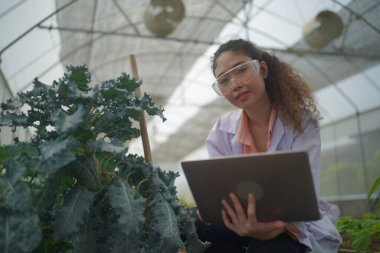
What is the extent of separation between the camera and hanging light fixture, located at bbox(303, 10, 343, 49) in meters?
4.77

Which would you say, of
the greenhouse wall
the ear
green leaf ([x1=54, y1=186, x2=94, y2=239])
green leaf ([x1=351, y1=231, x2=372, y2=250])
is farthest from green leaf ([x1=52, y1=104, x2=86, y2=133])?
the greenhouse wall

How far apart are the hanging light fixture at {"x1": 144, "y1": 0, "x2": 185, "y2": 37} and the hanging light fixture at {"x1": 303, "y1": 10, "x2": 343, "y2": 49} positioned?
5.60ft

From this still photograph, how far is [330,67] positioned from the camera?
6.98 metres

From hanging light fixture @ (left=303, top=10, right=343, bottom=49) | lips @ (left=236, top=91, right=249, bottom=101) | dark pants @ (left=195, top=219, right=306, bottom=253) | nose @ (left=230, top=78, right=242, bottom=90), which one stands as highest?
hanging light fixture @ (left=303, top=10, right=343, bottom=49)

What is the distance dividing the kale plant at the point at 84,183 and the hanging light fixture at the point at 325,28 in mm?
3788

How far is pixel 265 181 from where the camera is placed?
1.38 m

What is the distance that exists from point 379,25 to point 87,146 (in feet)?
16.1

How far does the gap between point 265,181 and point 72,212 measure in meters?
0.69

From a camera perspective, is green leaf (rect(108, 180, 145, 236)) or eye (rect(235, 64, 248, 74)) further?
eye (rect(235, 64, 248, 74))

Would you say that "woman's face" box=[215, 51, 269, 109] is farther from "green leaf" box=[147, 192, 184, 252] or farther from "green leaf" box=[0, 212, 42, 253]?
"green leaf" box=[0, 212, 42, 253]

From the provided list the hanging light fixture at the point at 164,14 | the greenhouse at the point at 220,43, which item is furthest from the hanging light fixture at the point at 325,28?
the hanging light fixture at the point at 164,14

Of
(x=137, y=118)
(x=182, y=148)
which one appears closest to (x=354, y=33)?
(x=137, y=118)

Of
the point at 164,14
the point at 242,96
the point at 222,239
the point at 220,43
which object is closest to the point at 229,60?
the point at 242,96

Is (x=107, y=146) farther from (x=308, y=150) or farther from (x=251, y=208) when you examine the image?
(x=308, y=150)
